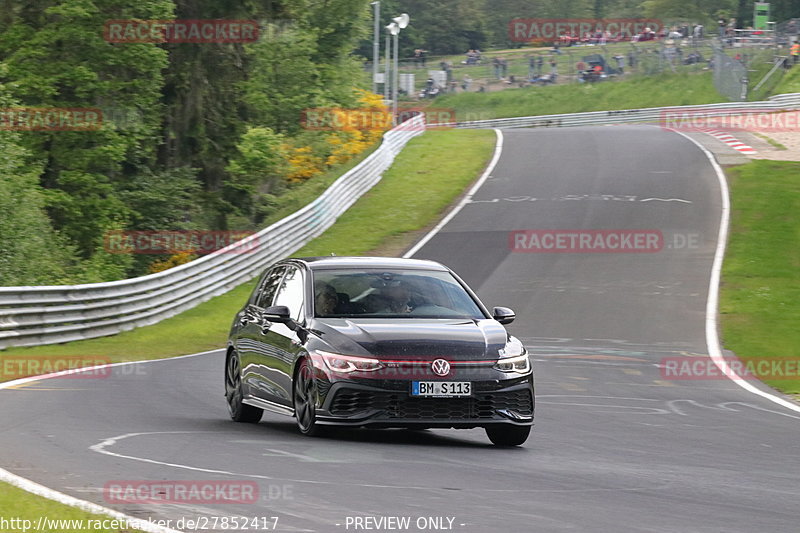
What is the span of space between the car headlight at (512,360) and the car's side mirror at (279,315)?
177cm

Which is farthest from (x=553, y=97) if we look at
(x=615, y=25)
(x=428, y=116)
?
(x=615, y=25)

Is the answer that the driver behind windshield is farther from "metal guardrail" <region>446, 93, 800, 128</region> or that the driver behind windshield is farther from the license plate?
"metal guardrail" <region>446, 93, 800, 128</region>

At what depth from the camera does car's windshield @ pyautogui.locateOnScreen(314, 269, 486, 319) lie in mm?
10906

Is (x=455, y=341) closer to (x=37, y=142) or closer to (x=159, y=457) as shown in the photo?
(x=159, y=457)

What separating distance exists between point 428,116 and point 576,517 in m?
83.3

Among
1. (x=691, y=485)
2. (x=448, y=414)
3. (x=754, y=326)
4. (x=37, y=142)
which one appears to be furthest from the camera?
(x=37, y=142)

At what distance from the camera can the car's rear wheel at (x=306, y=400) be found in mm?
10164

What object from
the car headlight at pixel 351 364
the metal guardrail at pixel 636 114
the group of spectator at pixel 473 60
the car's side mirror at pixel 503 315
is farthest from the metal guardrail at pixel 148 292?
the group of spectator at pixel 473 60

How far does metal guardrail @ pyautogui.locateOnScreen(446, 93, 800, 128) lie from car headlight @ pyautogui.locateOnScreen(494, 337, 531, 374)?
57.1 meters

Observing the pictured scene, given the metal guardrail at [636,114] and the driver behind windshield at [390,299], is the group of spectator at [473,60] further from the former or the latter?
the driver behind windshield at [390,299]

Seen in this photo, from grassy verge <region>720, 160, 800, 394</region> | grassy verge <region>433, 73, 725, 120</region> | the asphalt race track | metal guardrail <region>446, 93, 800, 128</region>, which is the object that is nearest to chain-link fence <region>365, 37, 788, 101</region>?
grassy verge <region>433, 73, 725, 120</region>

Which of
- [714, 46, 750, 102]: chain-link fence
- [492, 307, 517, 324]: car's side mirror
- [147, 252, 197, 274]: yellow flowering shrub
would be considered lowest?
[147, 252, 197, 274]: yellow flowering shrub

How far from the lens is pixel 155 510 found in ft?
22.9

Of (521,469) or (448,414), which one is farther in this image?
(448,414)
